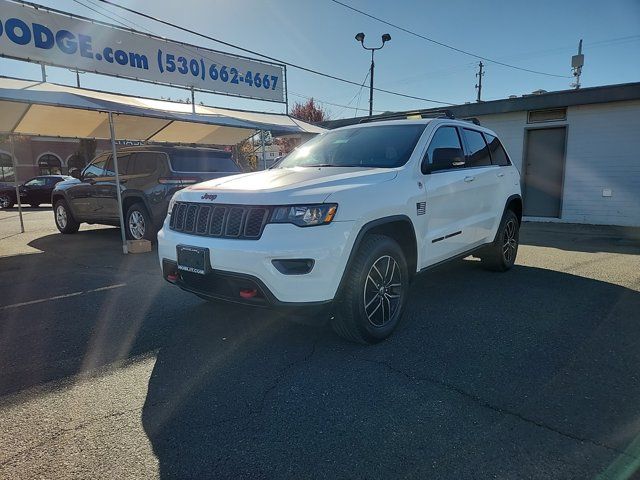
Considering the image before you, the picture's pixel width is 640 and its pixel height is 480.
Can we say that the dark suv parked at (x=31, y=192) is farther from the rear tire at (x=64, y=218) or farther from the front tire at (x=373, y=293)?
the front tire at (x=373, y=293)

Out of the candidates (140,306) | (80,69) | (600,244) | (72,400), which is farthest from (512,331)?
(80,69)

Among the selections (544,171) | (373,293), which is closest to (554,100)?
(544,171)

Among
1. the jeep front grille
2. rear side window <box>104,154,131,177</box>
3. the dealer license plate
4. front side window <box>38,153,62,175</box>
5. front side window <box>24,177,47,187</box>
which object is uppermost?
front side window <box>38,153,62,175</box>

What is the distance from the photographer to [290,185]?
10.6ft

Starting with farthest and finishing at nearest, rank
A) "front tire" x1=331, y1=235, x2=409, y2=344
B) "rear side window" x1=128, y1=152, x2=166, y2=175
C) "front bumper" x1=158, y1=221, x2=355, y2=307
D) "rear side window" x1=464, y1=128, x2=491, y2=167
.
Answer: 1. "rear side window" x1=128, y1=152, x2=166, y2=175
2. "rear side window" x1=464, y1=128, x2=491, y2=167
3. "front tire" x1=331, y1=235, x2=409, y2=344
4. "front bumper" x1=158, y1=221, x2=355, y2=307

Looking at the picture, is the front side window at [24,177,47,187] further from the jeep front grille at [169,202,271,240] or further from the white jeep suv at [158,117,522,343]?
the jeep front grille at [169,202,271,240]

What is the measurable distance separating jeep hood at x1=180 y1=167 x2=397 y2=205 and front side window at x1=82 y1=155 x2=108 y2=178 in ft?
21.1

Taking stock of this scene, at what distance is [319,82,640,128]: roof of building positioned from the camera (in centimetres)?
1028

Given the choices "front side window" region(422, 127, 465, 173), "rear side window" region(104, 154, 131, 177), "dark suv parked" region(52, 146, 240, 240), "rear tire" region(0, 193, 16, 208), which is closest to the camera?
"front side window" region(422, 127, 465, 173)

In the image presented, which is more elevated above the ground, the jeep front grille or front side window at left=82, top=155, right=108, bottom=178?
front side window at left=82, top=155, right=108, bottom=178

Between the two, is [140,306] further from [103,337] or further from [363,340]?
[363,340]

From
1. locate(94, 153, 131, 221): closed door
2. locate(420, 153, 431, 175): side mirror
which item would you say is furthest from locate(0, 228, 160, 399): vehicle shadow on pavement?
locate(420, 153, 431, 175): side mirror

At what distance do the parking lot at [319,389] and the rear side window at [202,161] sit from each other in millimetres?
3485

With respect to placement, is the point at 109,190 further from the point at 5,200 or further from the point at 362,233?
the point at 5,200
